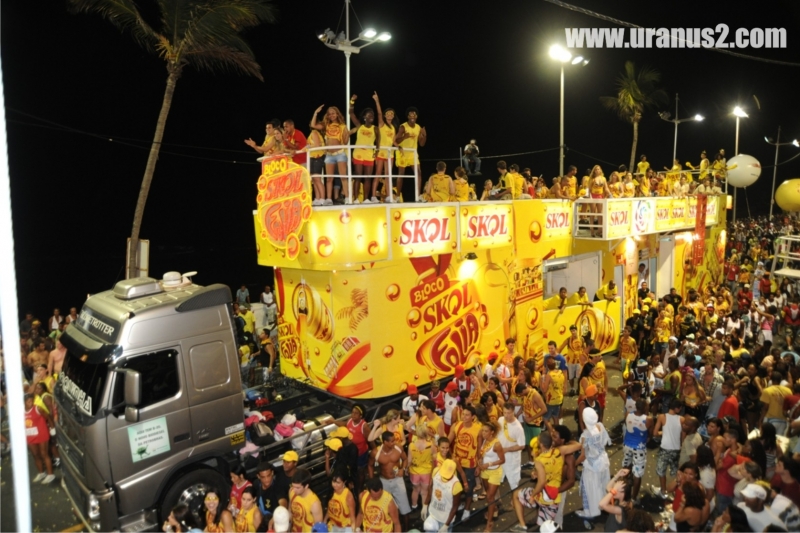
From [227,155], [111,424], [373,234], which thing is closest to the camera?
[111,424]

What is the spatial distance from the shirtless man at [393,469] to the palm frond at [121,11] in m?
12.5

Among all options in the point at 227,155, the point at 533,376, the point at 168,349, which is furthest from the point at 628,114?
the point at 227,155

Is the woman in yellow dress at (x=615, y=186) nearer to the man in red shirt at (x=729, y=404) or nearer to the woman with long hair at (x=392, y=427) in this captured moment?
the man in red shirt at (x=729, y=404)

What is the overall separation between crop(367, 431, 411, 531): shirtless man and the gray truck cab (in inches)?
86.8

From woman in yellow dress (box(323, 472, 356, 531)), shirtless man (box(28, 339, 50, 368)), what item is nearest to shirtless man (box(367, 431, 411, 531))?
woman in yellow dress (box(323, 472, 356, 531))

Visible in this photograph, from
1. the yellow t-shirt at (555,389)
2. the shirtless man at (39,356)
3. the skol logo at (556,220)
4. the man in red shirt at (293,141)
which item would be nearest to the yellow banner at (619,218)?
the skol logo at (556,220)

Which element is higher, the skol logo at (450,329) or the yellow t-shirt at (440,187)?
the yellow t-shirt at (440,187)

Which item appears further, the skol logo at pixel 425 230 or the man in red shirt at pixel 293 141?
the skol logo at pixel 425 230

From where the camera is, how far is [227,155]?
58.7 meters

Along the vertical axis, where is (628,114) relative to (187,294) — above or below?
above

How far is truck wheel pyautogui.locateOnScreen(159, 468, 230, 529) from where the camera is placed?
7.23 meters

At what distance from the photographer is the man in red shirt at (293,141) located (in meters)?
10.6

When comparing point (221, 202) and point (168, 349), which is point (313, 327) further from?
point (221, 202)

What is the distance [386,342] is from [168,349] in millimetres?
4461
